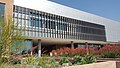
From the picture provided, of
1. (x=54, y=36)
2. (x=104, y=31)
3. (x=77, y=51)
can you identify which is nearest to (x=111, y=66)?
(x=77, y=51)

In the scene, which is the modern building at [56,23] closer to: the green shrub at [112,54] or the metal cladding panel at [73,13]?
the metal cladding panel at [73,13]

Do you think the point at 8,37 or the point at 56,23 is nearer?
the point at 8,37

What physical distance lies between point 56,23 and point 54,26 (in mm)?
795

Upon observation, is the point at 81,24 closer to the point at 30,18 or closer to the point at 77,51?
the point at 30,18

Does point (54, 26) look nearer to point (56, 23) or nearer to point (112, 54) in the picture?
point (56, 23)

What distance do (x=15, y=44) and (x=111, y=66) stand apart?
7640 millimetres

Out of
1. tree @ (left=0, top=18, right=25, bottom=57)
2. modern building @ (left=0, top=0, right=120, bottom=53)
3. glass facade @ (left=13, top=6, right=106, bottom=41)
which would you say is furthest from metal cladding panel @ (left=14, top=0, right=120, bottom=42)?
tree @ (left=0, top=18, right=25, bottom=57)

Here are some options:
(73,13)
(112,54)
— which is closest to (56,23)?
Result: (73,13)

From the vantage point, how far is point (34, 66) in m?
6.21

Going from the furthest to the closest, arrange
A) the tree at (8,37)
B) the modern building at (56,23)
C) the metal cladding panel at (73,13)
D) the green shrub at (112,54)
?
the metal cladding panel at (73,13) → the modern building at (56,23) → the green shrub at (112,54) → the tree at (8,37)

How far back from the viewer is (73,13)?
1640 inches

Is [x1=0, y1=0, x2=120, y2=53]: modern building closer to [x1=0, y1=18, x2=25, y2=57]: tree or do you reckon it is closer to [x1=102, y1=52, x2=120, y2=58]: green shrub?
[x1=102, y1=52, x2=120, y2=58]: green shrub

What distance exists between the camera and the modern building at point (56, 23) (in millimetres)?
31875

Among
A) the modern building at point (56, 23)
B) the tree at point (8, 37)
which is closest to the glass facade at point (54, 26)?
the modern building at point (56, 23)
